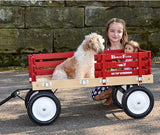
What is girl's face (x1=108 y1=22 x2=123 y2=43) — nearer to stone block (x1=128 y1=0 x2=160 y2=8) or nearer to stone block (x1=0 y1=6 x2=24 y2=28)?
stone block (x1=0 y1=6 x2=24 y2=28)

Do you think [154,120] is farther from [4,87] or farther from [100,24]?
[100,24]

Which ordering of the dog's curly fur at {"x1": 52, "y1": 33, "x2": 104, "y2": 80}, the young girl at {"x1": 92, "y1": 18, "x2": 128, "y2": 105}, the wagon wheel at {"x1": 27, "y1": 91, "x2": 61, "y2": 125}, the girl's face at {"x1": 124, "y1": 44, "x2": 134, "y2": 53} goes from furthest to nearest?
1. the young girl at {"x1": 92, "y1": 18, "x2": 128, "y2": 105}
2. the girl's face at {"x1": 124, "y1": 44, "x2": 134, "y2": 53}
3. the dog's curly fur at {"x1": 52, "y1": 33, "x2": 104, "y2": 80}
4. the wagon wheel at {"x1": 27, "y1": 91, "x2": 61, "y2": 125}

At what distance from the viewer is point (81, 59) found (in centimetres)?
380

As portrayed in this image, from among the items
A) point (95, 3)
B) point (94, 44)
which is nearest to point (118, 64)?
point (94, 44)

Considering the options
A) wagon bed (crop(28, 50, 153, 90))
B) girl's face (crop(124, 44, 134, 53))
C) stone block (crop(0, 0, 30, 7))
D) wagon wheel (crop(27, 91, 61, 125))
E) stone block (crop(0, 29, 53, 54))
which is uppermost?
stone block (crop(0, 0, 30, 7))

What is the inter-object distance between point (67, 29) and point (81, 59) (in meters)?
3.54

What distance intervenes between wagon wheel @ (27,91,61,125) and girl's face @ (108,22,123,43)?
1.25m

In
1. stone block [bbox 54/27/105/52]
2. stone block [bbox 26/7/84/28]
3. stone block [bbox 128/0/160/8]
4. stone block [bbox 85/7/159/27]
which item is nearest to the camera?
stone block [bbox 26/7/84/28]

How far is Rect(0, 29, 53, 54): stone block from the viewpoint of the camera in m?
7.00

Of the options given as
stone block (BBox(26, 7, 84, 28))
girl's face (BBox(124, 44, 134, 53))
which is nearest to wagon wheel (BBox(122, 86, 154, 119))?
girl's face (BBox(124, 44, 134, 53))

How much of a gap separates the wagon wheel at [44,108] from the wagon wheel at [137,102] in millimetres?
780

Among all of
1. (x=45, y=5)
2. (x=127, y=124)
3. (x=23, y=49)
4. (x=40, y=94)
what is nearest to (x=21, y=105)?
(x=40, y=94)

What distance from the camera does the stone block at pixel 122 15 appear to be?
24.1 ft

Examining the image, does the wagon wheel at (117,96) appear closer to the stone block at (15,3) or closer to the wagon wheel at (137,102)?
the wagon wheel at (137,102)
